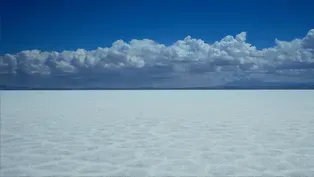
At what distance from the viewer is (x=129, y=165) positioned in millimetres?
2797

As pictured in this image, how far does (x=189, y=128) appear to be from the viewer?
5.12 metres

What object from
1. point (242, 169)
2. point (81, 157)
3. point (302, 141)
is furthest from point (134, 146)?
point (302, 141)

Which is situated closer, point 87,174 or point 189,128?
point 87,174

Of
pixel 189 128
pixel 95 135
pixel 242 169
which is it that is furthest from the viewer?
pixel 189 128

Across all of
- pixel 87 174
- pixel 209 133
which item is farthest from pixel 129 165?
pixel 209 133

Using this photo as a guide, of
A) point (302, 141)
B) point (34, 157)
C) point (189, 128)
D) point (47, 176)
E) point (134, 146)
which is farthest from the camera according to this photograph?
point (189, 128)

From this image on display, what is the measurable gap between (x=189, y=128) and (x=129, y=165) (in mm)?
2478

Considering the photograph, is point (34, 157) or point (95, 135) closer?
point (34, 157)

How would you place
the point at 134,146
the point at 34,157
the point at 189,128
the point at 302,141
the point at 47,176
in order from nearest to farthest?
the point at 47,176 < the point at 34,157 < the point at 134,146 < the point at 302,141 < the point at 189,128

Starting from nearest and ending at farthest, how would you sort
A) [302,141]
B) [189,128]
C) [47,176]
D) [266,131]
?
[47,176] < [302,141] < [266,131] < [189,128]

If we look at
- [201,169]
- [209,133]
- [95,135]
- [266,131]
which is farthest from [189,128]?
[201,169]

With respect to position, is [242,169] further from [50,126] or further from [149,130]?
[50,126]

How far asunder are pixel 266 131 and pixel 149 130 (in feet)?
6.42

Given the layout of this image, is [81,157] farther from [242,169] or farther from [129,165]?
[242,169]
